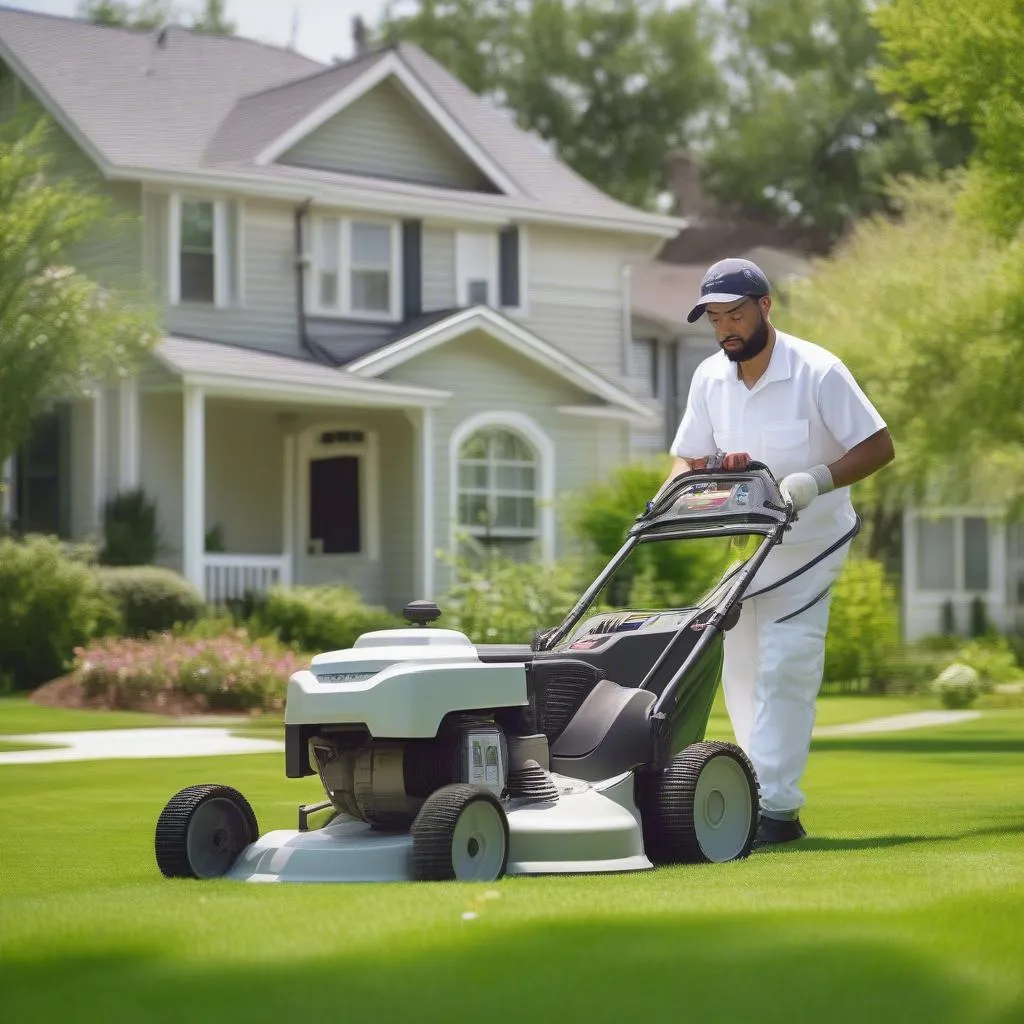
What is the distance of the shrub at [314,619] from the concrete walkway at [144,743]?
21.5 ft

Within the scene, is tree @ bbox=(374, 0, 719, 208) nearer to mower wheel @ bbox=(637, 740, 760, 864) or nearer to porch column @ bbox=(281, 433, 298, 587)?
porch column @ bbox=(281, 433, 298, 587)

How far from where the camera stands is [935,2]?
13.5 metres

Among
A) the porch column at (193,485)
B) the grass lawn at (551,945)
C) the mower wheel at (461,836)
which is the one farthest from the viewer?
the porch column at (193,485)

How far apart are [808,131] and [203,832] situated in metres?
48.8

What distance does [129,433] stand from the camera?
2461 cm

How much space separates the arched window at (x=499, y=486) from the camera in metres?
28.0

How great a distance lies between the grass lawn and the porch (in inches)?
664

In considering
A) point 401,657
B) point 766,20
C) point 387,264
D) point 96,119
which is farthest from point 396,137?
point 766,20

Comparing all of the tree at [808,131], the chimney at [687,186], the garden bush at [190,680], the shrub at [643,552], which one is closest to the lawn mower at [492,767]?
the garden bush at [190,680]

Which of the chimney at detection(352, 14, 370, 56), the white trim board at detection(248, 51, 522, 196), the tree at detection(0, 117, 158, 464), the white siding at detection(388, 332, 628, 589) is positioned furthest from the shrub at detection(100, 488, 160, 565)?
the chimney at detection(352, 14, 370, 56)

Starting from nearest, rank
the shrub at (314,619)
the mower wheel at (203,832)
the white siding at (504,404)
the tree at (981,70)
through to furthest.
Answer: the mower wheel at (203,832)
the tree at (981,70)
the shrub at (314,619)
the white siding at (504,404)

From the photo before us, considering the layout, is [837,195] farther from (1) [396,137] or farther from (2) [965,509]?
(1) [396,137]

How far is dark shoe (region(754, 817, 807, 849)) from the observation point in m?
8.02

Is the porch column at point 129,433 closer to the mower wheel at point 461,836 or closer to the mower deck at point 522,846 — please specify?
the mower deck at point 522,846
